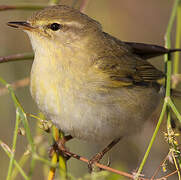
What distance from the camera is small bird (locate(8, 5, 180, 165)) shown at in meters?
2.92

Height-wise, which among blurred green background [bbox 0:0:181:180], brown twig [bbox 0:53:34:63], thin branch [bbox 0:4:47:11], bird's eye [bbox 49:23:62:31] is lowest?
blurred green background [bbox 0:0:181:180]

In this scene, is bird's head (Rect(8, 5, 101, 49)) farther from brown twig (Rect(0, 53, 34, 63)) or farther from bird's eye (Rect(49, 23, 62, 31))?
brown twig (Rect(0, 53, 34, 63))

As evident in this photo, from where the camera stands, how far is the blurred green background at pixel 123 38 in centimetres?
436

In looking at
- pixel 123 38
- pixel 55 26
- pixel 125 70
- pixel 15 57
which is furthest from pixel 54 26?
pixel 123 38

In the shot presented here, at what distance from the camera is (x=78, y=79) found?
2951mm

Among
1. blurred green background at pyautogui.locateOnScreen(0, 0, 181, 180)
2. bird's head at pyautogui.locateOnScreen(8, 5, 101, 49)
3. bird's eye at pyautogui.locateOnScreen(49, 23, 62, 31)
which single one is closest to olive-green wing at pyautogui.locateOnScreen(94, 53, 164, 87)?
bird's head at pyautogui.locateOnScreen(8, 5, 101, 49)

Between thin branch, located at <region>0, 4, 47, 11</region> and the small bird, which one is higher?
thin branch, located at <region>0, 4, 47, 11</region>

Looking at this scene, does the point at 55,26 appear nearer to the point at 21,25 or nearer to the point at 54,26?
the point at 54,26

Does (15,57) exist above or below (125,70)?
above

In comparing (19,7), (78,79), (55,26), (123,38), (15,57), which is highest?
(19,7)

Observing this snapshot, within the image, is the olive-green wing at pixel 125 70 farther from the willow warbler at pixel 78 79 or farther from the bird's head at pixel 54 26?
the bird's head at pixel 54 26

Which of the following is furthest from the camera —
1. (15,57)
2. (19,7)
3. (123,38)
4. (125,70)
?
(123,38)

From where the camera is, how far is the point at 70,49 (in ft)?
10.1

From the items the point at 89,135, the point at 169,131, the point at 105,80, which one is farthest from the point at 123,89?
the point at 169,131
